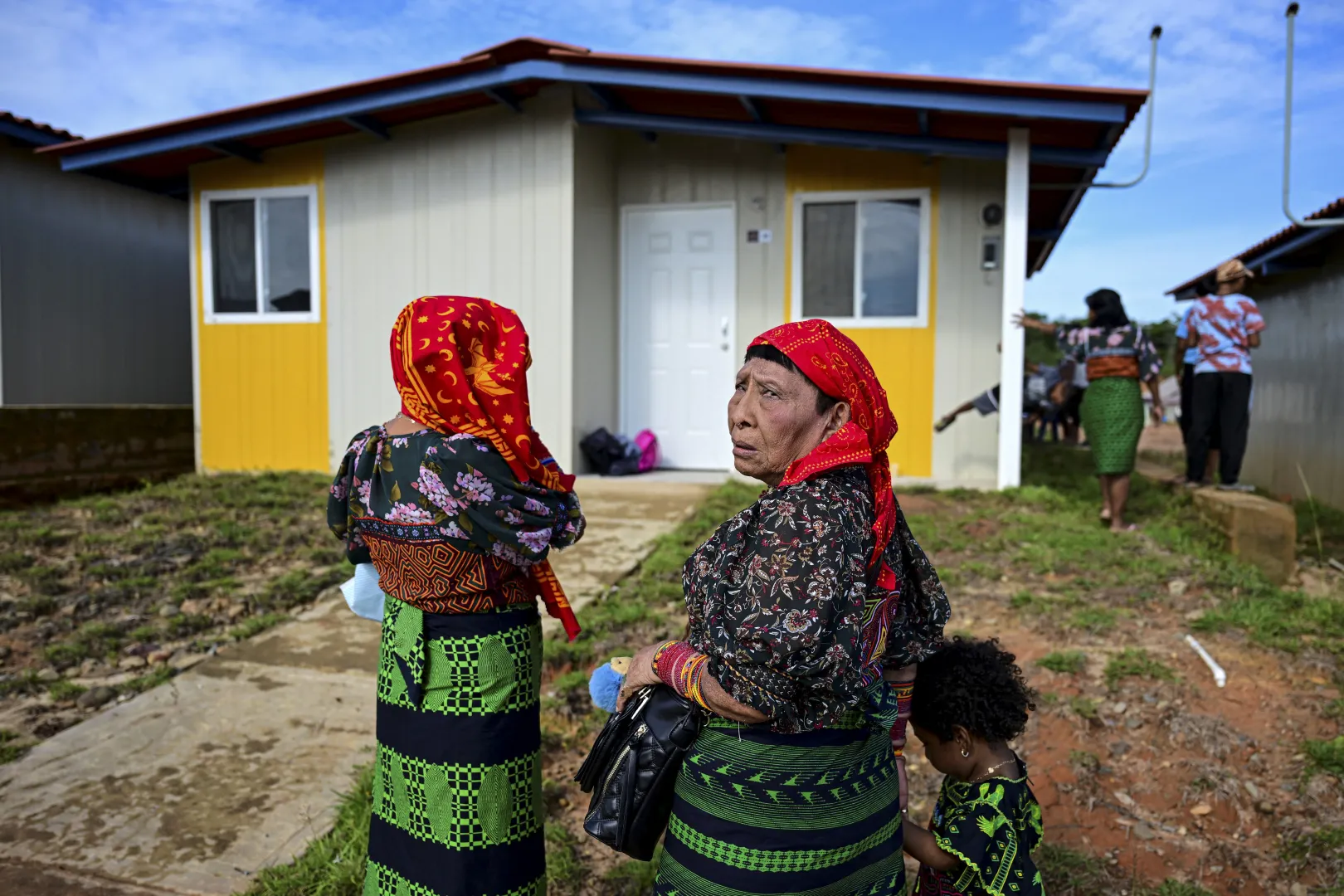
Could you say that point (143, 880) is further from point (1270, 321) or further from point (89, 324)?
point (1270, 321)

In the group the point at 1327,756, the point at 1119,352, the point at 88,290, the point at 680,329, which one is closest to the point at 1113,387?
the point at 1119,352

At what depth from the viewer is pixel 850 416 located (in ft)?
5.23

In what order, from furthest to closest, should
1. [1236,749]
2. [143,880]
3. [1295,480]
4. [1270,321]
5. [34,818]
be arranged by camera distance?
1. [1270,321]
2. [1295,480]
3. [1236,749]
4. [34,818]
5. [143,880]

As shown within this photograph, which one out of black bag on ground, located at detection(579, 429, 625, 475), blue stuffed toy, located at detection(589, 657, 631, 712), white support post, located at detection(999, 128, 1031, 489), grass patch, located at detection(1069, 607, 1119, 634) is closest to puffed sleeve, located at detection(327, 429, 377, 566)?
blue stuffed toy, located at detection(589, 657, 631, 712)

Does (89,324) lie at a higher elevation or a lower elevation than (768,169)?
lower

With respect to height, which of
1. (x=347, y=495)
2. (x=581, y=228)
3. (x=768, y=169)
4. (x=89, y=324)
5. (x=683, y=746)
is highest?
(x=768, y=169)

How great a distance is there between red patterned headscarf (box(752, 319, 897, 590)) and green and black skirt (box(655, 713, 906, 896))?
1.07ft

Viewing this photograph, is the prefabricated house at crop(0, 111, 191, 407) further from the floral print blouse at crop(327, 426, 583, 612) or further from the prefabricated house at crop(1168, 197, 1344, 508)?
the prefabricated house at crop(1168, 197, 1344, 508)

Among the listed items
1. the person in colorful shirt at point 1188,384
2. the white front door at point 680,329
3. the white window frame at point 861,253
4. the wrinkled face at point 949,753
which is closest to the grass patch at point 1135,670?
the wrinkled face at point 949,753

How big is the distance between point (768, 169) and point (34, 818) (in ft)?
24.5

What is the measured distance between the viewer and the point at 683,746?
1635 mm

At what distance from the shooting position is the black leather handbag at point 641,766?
163 centimetres

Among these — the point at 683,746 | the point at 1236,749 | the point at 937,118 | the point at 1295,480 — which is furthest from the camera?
the point at 1295,480

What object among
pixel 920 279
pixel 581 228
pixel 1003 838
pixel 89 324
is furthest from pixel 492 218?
pixel 1003 838
